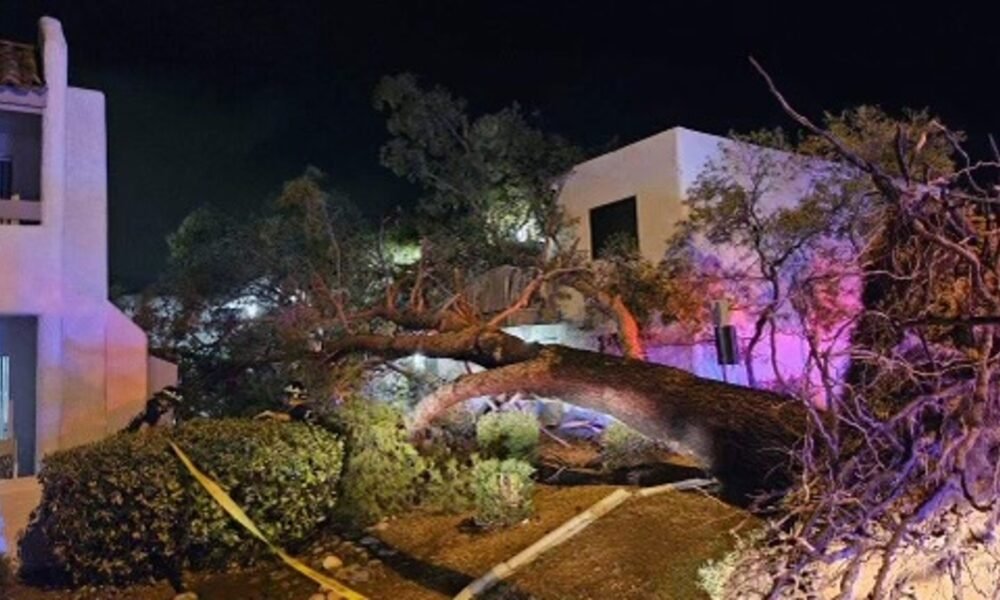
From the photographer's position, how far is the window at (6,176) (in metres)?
11.3

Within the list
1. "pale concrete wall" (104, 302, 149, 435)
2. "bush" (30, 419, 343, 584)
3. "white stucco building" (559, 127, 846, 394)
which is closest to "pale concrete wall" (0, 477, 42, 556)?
"bush" (30, 419, 343, 584)

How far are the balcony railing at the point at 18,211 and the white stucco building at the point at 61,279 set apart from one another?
0.04 ft

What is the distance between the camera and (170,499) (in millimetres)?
7867

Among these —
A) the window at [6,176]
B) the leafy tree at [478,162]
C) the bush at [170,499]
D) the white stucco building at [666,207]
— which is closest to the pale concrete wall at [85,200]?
the window at [6,176]

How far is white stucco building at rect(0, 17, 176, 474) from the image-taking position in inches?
384

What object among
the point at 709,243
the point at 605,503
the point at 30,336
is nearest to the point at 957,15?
the point at 709,243

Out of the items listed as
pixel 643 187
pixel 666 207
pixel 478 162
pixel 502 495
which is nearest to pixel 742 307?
pixel 666 207

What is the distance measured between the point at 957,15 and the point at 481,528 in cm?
1742

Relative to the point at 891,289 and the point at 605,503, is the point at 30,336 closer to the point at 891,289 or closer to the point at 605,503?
the point at 605,503

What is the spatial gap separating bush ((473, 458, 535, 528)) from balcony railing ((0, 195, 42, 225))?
5.85 metres

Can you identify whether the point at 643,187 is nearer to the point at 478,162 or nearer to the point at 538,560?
the point at 478,162

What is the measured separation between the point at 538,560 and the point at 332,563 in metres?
1.91

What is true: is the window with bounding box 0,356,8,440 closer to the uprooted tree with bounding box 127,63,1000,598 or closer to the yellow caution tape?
the uprooted tree with bounding box 127,63,1000,598

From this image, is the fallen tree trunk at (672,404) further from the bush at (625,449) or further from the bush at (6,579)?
the bush at (6,579)
